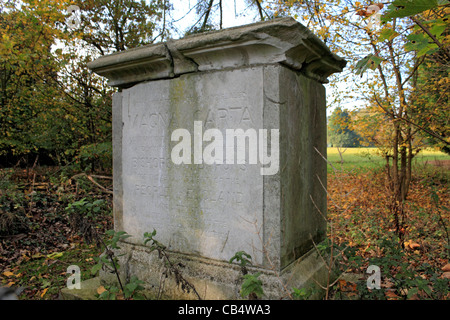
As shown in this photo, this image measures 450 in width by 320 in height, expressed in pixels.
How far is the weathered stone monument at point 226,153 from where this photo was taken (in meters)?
2.23

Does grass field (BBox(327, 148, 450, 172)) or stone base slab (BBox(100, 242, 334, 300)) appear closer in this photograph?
stone base slab (BBox(100, 242, 334, 300))

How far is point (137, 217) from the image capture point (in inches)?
116

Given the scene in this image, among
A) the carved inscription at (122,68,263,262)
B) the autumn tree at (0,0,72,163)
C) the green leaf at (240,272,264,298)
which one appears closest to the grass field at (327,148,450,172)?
the carved inscription at (122,68,263,262)

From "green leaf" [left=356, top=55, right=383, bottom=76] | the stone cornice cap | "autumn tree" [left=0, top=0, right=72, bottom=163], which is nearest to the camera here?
"green leaf" [left=356, top=55, right=383, bottom=76]

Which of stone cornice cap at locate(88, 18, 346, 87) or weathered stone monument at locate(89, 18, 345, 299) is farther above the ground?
stone cornice cap at locate(88, 18, 346, 87)

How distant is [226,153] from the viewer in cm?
241

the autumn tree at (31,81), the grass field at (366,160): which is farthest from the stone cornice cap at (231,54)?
the autumn tree at (31,81)

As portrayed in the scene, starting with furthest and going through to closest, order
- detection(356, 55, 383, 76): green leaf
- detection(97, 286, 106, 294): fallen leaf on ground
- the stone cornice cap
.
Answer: detection(97, 286, 106, 294): fallen leaf on ground, the stone cornice cap, detection(356, 55, 383, 76): green leaf

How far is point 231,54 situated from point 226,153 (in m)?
0.76

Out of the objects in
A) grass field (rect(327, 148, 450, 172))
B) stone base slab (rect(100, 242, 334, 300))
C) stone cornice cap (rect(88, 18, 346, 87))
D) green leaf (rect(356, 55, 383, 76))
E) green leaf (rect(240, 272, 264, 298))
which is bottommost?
stone base slab (rect(100, 242, 334, 300))

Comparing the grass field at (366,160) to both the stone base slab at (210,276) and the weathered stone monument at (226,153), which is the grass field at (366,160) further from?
the stone base slab at (210,276)

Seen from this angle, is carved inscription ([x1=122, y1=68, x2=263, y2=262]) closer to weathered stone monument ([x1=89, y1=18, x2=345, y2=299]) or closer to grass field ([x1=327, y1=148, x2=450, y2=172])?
weathered stone monument ([x1=89, y1=18, x2=345, y2=299])

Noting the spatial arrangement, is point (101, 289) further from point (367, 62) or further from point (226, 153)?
point (367, 62)

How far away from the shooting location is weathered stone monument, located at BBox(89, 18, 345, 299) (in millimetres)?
2229
